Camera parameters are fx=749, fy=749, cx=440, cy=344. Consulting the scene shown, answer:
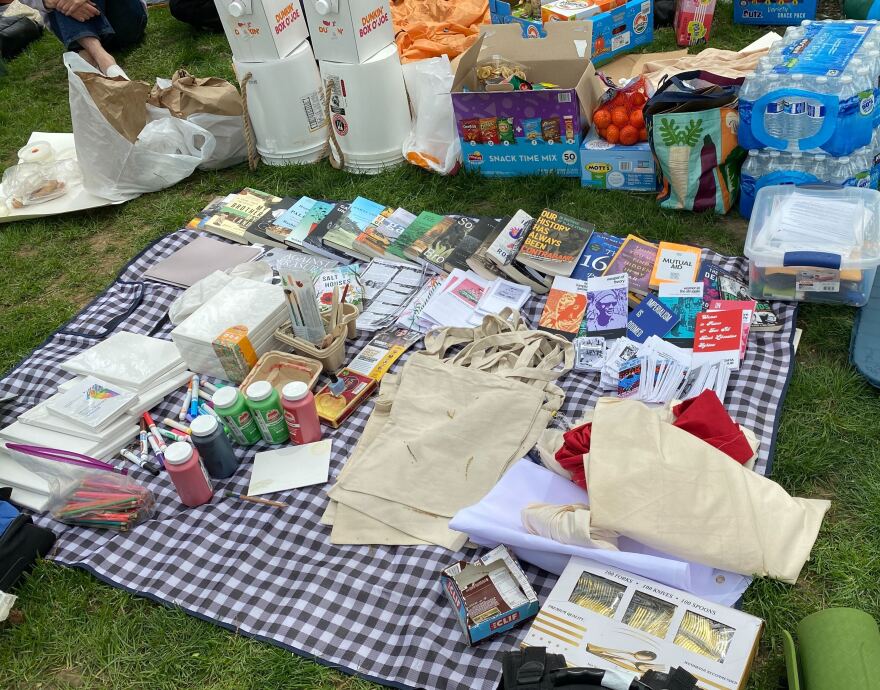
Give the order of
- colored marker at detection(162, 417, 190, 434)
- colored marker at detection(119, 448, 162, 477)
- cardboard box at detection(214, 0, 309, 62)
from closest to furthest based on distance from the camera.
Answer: colored marker at detection(119, 448, 162, 477) → colored marker at detection(162, 417, 190, 434) → cardboard box at detection(214, 0, 309, 62)

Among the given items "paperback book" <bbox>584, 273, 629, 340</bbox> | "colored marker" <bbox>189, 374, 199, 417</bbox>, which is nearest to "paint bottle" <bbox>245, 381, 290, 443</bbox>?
"colored marker" <bbox>189, 374, 199, 417</bbox>

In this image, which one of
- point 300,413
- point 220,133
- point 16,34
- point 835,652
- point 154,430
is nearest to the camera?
point 835,652

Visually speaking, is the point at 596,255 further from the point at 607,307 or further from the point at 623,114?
the point at 623,114

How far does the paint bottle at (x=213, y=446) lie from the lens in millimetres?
2656

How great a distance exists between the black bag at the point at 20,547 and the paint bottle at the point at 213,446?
60 cm

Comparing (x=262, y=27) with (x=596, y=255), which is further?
(x=262, y=27)

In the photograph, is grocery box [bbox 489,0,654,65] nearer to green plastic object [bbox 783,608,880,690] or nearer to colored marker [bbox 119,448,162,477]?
colored marker [bbox 119,448,162,477]

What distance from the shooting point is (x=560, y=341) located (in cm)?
309

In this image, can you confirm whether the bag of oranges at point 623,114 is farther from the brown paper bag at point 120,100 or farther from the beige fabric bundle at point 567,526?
the brown paper bag at point 120,100

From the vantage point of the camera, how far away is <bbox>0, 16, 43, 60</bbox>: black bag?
6.74 metres

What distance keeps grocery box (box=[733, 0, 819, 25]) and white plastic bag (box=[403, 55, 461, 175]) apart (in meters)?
2.40

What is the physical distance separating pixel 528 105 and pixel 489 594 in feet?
8.56

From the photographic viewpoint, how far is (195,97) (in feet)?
14.6

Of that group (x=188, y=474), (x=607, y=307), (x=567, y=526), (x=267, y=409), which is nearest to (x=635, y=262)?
(x=607, y=307)
